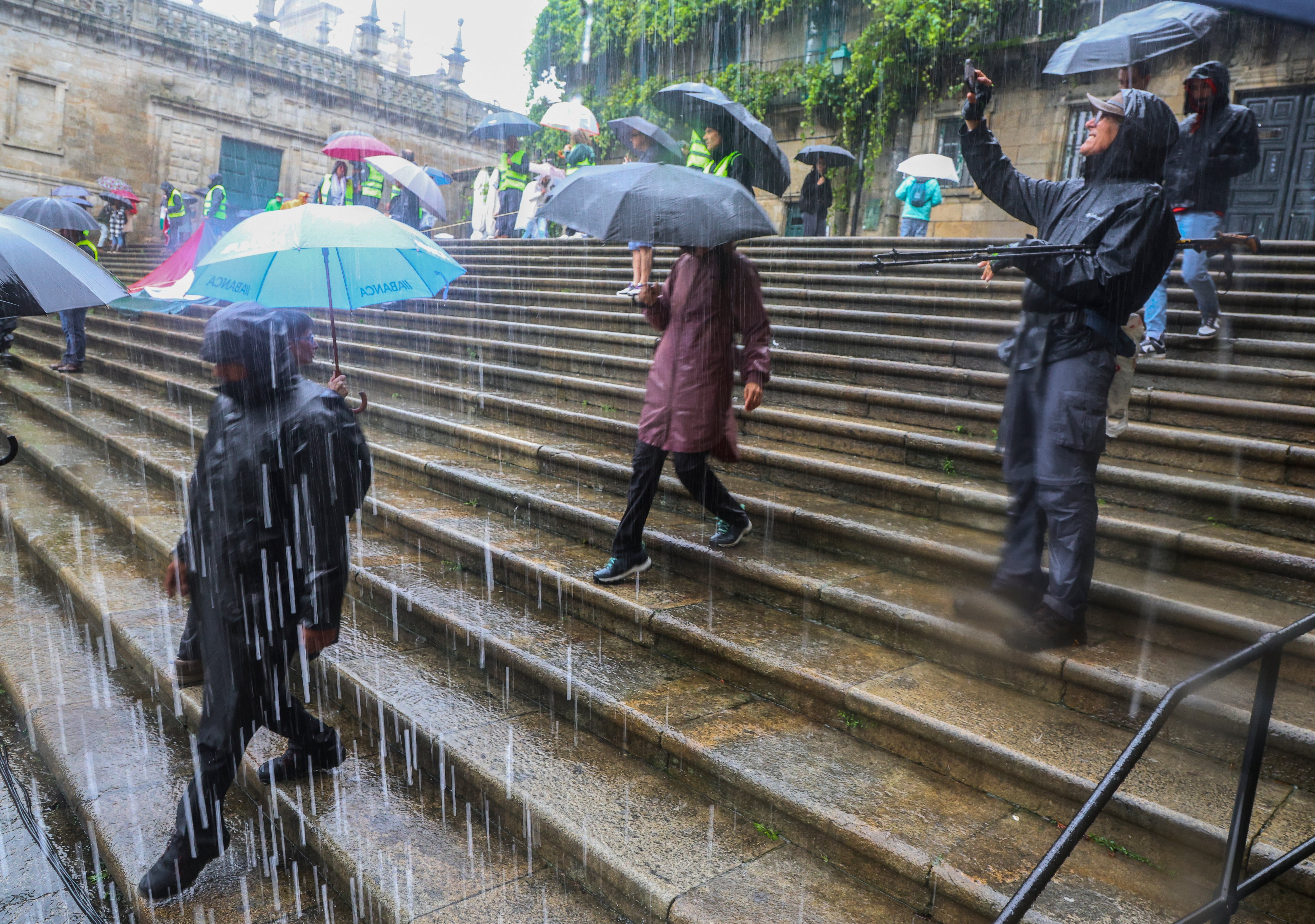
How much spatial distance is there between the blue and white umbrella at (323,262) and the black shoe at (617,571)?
1.68m

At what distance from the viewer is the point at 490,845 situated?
3072mm

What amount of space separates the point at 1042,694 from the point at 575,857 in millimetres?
1795

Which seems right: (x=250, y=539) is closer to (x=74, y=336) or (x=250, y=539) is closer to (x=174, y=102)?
(x=74, y=336)

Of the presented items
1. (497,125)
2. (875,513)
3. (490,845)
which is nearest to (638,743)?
(490,845)

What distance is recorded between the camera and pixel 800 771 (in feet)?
9.94

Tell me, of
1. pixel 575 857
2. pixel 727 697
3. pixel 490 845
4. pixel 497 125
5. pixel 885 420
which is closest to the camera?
pixel 575 857

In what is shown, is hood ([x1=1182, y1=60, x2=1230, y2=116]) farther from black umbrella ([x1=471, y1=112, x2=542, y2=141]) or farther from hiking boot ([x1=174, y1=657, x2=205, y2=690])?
black umbrella ([x1=471, y1=112, x2=542, y2=141])

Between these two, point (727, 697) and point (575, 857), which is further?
point (727, 697)

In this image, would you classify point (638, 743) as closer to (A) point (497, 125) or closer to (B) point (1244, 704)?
(B) point (1244, 704)

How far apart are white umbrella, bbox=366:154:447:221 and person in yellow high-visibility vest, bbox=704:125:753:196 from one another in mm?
4712

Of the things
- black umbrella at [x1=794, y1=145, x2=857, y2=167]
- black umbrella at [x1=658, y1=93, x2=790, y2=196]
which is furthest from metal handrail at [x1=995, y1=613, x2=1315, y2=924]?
black umbrella at [x1=794, y1=145, x2=857, y2=167]

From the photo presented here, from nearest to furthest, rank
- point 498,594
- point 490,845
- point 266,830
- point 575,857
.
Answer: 1. point 575,857
2. point 490,845
3. point 266,830
4. point 498,594

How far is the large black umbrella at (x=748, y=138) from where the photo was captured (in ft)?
16.3

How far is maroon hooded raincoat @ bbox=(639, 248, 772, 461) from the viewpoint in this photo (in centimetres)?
425
